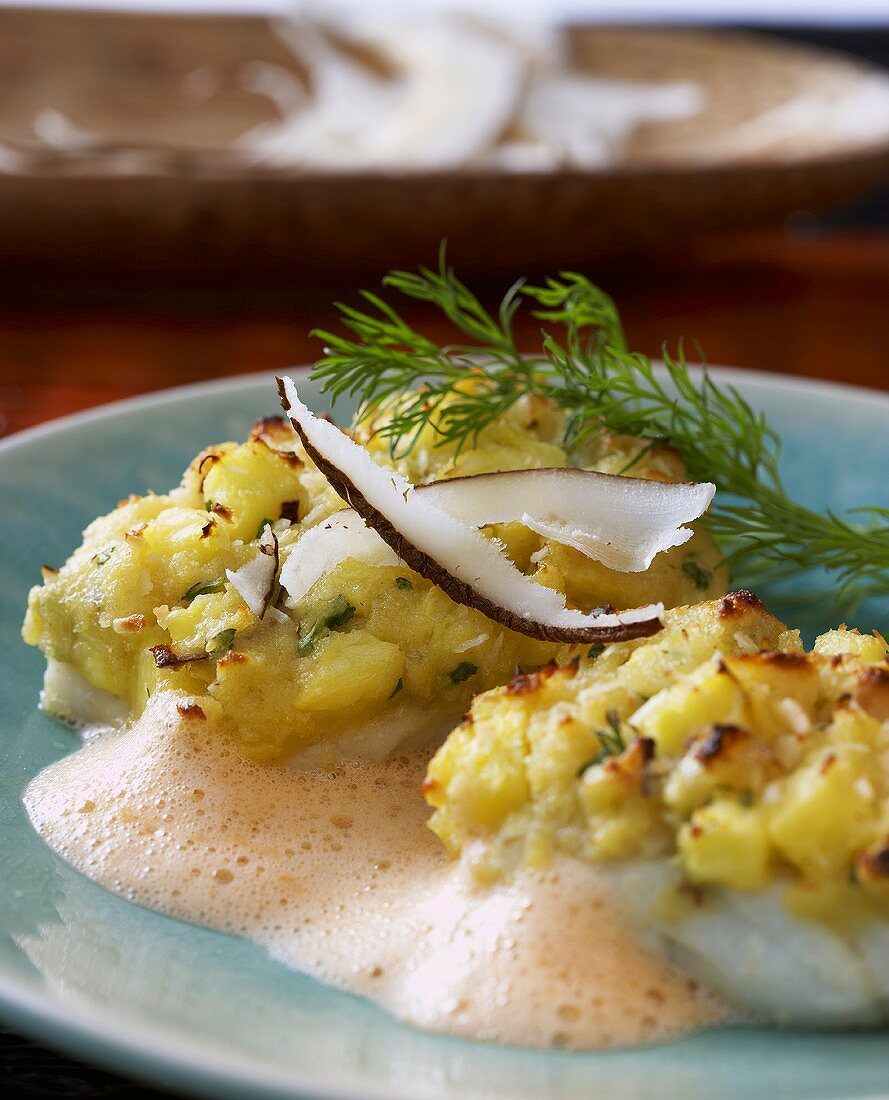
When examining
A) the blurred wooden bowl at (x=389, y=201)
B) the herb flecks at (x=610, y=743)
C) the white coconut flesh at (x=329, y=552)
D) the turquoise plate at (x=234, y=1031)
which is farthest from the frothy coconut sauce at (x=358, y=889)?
the blurred wooden bowl at (x=389, y=201)

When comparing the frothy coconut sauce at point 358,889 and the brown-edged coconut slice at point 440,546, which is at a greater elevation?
the brown-edged coconut slice at point 440,546

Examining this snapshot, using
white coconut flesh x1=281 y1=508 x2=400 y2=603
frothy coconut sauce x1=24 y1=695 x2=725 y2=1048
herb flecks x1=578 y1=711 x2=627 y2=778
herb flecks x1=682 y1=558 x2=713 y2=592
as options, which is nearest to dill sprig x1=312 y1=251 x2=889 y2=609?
herb flecks x1=682 y1=558 x2=713 y2=592

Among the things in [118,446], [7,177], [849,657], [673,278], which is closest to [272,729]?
[849,657]

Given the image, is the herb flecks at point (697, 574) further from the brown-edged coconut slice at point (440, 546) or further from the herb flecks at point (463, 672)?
the herb flecks at point (463, 672)

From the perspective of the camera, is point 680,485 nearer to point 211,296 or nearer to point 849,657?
point 849,657

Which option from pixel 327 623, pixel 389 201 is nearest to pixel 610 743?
pixel 327 623

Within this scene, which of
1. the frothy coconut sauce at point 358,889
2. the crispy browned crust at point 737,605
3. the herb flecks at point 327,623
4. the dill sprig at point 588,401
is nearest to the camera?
the frothy coconut sauce at point 358,889

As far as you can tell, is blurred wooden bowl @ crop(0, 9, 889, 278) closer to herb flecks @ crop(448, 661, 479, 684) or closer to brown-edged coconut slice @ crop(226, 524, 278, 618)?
brown-edged coconut slice @ crop(226, 524, 278, 618)

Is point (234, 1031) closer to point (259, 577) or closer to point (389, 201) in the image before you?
point (259, 577)
